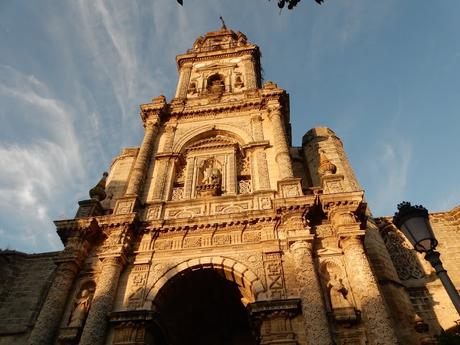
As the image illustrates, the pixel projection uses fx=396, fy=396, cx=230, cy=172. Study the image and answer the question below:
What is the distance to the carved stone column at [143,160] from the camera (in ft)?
45.5

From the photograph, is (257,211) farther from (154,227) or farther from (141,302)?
(141,302)

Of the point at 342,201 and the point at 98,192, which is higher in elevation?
the point at 98,192

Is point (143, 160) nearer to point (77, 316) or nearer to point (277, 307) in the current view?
point (77, 316)

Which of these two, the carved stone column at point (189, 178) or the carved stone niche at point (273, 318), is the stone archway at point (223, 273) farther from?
the carved stone column at point (189, 178)

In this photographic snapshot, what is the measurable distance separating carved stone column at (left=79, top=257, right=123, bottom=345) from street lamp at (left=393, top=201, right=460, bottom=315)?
24.1ft

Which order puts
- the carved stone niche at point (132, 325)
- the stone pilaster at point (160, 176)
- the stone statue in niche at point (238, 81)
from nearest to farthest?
the carved stone niche at point (132, 325) → the stone pilaster at point (160, 176) → the stone statue in niche at point (238, 81)

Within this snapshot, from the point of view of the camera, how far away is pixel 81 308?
10531 millimetres

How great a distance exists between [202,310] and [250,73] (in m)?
13.2

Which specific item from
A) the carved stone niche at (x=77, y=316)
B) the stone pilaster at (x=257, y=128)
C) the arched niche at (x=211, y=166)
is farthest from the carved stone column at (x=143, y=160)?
the stone pilaster at (x=257, y=128)

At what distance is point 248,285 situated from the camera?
10.3 metres

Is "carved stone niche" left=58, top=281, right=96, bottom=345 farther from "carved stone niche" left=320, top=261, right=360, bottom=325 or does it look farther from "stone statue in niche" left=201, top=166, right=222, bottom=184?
"carved stone niche" left=320, top=261, right=360, bottom=325

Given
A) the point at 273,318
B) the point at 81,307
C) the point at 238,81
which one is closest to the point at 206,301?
the point at 273,318

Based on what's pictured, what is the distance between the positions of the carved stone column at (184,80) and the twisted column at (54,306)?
37.6ft

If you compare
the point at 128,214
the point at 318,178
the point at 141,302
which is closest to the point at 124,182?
the point at 128,214
